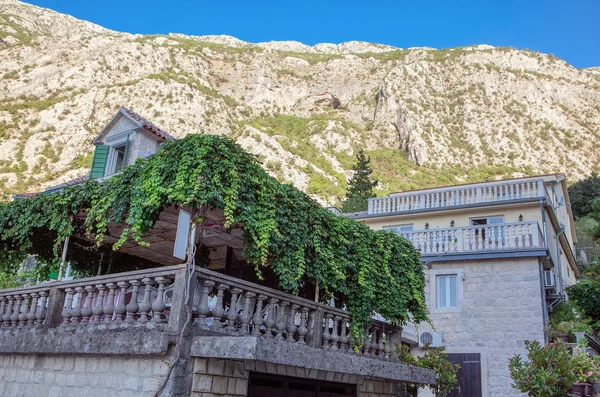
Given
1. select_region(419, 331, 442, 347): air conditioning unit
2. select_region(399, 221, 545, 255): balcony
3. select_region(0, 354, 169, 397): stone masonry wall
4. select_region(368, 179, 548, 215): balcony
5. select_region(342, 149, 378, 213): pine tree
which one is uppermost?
select_region(342, 149, 378, 213): pine tree

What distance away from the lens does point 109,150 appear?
15227mm

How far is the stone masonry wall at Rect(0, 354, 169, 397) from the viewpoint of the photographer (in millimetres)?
6648

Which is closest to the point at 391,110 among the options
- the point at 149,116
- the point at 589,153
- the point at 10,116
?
the point at 589,153

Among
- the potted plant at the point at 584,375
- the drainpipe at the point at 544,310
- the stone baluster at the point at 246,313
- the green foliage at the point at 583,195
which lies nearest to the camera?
the stone baluster at the point at 246,313

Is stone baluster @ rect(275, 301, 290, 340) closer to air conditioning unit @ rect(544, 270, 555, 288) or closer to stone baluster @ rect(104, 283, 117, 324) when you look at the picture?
stone baluster @ rect(104, 283, 117, 324)

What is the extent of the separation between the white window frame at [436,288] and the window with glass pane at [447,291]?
11 centimetres

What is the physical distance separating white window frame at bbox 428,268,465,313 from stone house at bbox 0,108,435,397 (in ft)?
26.5

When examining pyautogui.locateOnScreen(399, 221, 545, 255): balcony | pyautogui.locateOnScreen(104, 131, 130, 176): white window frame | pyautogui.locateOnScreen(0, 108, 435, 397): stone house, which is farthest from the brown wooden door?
pyautogui.locateOnScreen(104, 131, 130, 176): white window frame

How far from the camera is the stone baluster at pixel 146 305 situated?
7035mm

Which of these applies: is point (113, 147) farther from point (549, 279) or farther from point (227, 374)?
point (549, 279)

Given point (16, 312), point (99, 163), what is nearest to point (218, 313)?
point (16, 312)

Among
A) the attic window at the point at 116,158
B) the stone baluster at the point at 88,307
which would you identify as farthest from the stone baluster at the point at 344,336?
the attic window at the point at 116,158

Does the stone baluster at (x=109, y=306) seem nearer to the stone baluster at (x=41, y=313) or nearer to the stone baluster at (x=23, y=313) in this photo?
the stone baluster at (x=41, y=313)

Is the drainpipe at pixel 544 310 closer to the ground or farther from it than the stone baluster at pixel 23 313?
farther from it
